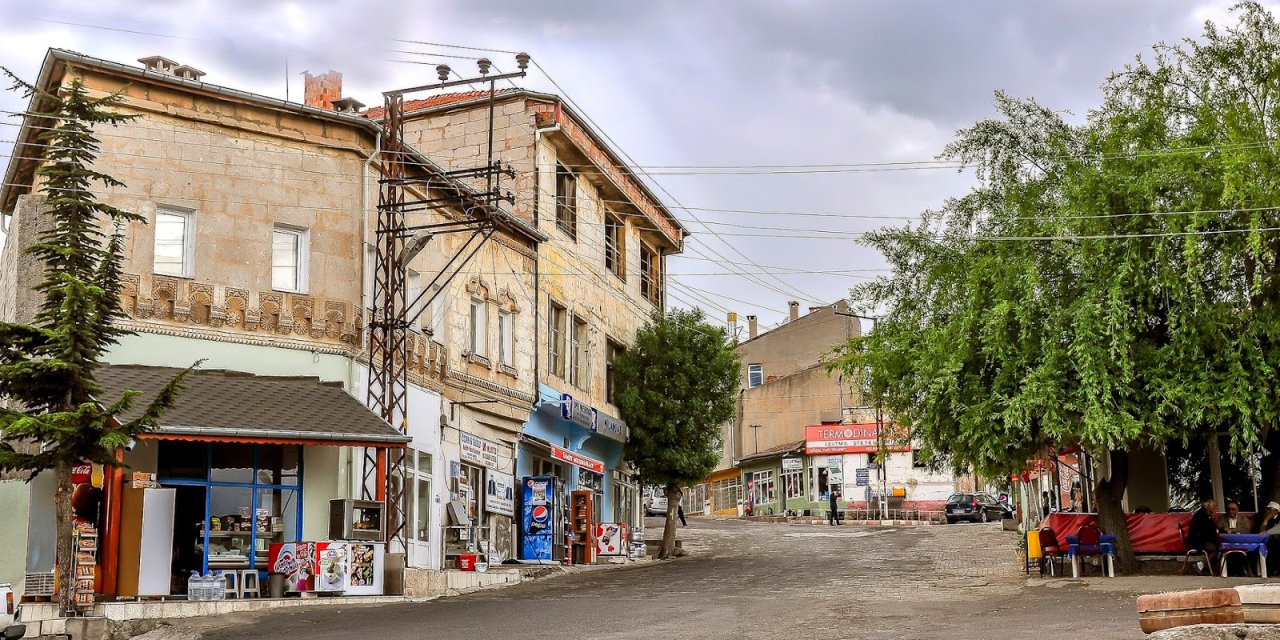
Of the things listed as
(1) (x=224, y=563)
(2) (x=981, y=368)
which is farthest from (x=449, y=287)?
(2) (x=981, y=368)

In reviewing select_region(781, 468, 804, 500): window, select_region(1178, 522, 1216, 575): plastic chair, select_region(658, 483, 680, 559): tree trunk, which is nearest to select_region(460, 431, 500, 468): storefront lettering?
select_region(658, 483, 680, 559): tree trunk

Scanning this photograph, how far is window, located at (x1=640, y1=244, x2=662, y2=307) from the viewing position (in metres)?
41.3

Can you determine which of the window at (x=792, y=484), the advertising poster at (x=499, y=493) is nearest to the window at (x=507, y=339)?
the advertising poster at (x=499, y=493)

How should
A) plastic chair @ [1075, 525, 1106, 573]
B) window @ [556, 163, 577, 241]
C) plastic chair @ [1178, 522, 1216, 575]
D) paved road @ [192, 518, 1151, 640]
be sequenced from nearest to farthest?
1. paved road @ [192, 518, 1151, 640]
2. plastic chair @ [1178, 522, 1216, 575]
3. plastic chair @ [1075, 525, 1106, 573]
4. window @ [556, 163, 577, 241]

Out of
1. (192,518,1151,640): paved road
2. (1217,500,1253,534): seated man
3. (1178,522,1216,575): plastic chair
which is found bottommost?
(192,518,1151,640): paved road

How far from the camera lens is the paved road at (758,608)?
15.5 meters

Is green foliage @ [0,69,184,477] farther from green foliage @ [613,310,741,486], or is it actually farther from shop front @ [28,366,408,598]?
green foliage @ [613,310,741,486]

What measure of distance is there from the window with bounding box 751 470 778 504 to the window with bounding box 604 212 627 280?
35.7 metres

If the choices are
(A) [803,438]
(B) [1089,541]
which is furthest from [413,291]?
(A) [803,438]

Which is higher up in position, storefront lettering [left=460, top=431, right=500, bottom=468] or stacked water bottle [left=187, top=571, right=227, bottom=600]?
storefront lettering [left=460, top=431, right=500, bottom=468]

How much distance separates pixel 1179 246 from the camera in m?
21.8

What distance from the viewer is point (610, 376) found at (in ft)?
122

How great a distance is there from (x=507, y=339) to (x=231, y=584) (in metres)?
10.6

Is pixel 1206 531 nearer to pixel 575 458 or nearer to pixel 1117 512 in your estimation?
pixel 1117 512
